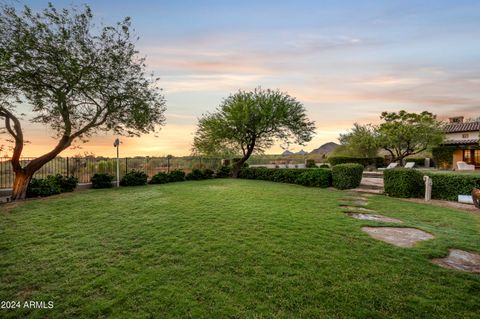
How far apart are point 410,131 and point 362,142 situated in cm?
501

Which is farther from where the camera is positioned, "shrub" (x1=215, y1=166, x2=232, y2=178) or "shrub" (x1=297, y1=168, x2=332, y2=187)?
"shrub" (x1=215, y1=166, x2=232, y2=178)

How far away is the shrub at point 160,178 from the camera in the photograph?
1547 centimetres

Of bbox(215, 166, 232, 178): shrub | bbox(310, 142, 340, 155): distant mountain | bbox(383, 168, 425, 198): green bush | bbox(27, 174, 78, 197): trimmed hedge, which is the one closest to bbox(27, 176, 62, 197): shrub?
bbox(27, 174, 78, 197): trimmed hedge

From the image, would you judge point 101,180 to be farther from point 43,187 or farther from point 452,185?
point 452,185

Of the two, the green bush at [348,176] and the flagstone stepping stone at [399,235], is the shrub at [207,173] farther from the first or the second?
the flagstone stepping stone at [399,235]

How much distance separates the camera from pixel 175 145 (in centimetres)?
1994

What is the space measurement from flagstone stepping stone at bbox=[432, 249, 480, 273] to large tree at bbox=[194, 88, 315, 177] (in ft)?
45.5

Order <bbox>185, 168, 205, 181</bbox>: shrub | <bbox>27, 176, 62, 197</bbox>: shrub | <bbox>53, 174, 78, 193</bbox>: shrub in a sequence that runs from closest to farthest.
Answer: <bbox>27, 176, 62, 197</bbox>: shrub → <bbox>53, 174, 78, 193</bbox>: shrub → <bbox>185, 168, 205, 181</bbox>: shrub

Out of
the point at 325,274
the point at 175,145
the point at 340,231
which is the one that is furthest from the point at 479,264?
the point at 175,145

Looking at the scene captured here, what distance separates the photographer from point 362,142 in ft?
89.5

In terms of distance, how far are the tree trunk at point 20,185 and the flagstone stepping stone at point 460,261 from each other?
1312 centimetres

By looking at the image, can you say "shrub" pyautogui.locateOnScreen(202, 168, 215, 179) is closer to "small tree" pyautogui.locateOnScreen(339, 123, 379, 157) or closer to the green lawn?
the green lawn

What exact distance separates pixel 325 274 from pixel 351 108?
1593cm

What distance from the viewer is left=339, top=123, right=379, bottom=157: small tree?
2667 centimetres
